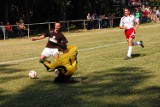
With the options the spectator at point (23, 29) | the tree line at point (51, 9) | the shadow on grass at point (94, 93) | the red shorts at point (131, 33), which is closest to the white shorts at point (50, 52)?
the shadow on grass at point (94, 93)

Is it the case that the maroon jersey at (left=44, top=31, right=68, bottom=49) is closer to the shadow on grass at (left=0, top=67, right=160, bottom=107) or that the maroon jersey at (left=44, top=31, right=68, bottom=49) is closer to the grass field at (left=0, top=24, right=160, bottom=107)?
the grass field at (left=0, top=24, right=160, bottom=107)

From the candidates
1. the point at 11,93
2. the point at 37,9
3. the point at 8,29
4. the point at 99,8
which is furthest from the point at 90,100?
the point at 99,8

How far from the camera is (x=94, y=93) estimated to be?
856 centimetres

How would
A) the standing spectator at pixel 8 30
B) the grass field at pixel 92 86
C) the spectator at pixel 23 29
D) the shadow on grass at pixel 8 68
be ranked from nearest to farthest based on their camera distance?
the grass field at pixel 92 86 → the shadow on grass at pixel 8 68 → the standing spectator at pixel 8 30 → the spectator at pixel 23 29

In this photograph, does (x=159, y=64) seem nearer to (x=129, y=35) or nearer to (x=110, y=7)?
(x=129, y=35)

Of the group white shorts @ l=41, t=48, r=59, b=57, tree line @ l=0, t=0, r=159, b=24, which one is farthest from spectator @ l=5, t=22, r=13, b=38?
white shorts @ l=41, t=48, r=59, b=57

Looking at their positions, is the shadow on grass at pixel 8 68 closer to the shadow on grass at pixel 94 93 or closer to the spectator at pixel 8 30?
the shadow on grass at pixel 94 93

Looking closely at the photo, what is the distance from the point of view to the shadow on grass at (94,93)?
763cm

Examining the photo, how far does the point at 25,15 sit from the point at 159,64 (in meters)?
30.1

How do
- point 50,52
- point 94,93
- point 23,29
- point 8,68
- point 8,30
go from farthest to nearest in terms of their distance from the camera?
1. point 23,29
2. point 8,30
3. point 8,68
4. point 50,52
5. point 94,93

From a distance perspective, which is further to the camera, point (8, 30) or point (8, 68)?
point (8, 30)

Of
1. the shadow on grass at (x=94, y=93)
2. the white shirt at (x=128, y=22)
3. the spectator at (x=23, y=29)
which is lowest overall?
the shadow on grass at (x=94, y=93)

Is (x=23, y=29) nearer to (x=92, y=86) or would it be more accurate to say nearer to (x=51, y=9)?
(x=51, y=9)

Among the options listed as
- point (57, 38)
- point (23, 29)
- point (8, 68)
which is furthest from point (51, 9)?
point (57, 38)
